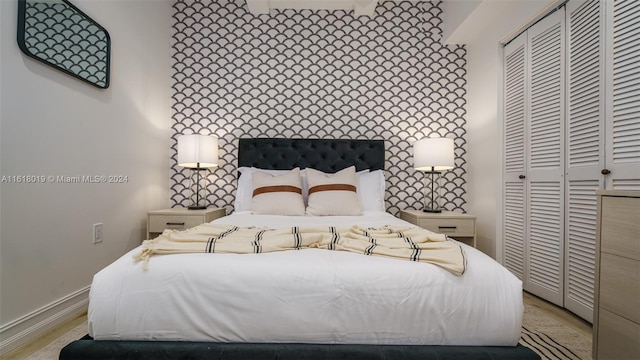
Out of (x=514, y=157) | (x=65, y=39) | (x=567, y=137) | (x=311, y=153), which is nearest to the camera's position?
(x=65, y=39)

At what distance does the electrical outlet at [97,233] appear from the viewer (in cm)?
225

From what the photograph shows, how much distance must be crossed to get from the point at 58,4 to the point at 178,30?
1488 millimetres

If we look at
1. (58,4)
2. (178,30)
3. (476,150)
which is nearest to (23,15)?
(58,4)

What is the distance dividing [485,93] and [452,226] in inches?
55.6

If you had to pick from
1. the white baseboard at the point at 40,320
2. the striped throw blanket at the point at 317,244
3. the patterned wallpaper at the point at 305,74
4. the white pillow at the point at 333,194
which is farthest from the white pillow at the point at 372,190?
the white baseboard at the point at 40,320

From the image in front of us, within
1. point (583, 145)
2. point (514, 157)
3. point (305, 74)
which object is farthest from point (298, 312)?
point (305, 74)

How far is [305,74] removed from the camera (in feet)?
10.9

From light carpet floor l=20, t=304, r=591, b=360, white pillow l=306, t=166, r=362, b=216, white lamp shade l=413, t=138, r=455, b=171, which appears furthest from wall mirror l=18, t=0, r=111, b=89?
white lamp shade l=413, t=138, r=455, b=171

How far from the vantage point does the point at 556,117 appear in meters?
2.21

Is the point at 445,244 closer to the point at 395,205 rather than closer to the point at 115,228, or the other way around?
the point at 395,205

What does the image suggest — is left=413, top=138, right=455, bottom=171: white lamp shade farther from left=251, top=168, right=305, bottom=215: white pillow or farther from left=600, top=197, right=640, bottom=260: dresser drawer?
left=600, top=197, right=640, bottom=260: dresser drawer

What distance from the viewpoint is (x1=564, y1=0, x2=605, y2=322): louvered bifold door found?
187 cm

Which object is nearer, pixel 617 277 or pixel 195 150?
pixel 617 277

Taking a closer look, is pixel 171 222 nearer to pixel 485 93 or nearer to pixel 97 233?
pixel 97 233
